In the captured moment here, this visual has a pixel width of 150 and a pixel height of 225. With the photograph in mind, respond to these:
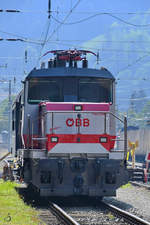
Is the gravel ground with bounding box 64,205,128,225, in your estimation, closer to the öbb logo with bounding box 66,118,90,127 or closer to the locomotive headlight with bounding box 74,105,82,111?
the öbb logo with bounding box 66,118,90,127

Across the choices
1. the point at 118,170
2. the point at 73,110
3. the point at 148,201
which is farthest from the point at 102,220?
the point at 148,201

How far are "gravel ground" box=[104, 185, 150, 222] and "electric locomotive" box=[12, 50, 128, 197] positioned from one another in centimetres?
83

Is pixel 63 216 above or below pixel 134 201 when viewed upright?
above

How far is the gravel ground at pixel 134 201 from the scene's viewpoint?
13900mm

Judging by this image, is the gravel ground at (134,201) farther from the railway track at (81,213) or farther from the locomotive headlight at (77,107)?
the locomotive headlight at (77,107)

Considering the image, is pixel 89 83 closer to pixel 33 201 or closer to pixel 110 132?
pixel 110 132

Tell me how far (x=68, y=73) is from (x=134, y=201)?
14.0ft

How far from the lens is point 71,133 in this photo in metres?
14.8

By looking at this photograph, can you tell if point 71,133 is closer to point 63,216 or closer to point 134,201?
point 63,216

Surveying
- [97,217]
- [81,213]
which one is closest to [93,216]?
[97,217]

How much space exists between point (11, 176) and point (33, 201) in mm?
9948

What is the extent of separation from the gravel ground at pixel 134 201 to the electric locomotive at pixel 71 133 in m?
0.83

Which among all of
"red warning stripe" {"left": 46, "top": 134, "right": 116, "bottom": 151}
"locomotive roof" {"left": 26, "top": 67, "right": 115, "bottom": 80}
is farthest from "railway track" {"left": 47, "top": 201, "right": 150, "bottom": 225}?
"locomotive roof" {"left": 26, "top": 67, "right": 115, "bottom": 80}

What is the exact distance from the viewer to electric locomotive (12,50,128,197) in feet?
47.2
